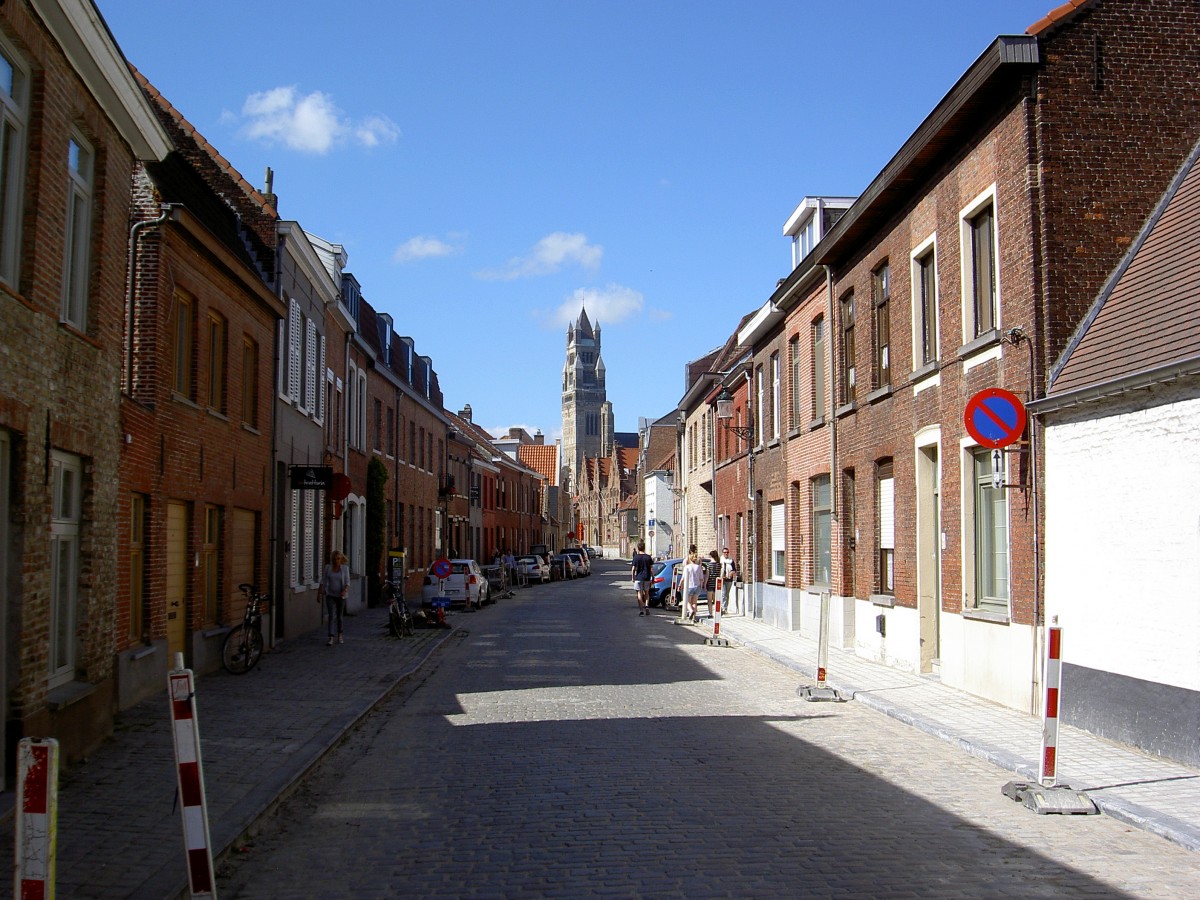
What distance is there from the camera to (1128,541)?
404 inches

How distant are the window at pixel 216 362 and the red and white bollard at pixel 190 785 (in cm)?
1117

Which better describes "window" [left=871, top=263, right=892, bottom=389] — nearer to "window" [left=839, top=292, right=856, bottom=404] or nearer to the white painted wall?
"window" [left=839, top=292, right=856, bottom=404]

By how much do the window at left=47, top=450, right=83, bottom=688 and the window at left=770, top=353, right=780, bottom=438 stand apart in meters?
17.9

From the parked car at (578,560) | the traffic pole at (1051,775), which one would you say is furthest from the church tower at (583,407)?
the traffic pole at (1051,775)

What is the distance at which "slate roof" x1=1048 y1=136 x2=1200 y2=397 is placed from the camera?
1004 cm

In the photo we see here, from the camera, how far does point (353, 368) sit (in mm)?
29078

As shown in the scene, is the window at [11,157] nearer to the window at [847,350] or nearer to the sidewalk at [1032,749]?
the sidewalk at [1032,749]

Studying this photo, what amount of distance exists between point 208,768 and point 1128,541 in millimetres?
7920

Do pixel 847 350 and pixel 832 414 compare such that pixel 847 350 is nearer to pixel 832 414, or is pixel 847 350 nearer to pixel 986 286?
pixel 832 414

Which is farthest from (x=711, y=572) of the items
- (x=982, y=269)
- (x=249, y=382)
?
(x=982, y=269)

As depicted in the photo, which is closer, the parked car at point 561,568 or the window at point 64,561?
the window at point 64,561

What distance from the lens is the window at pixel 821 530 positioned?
840 inches

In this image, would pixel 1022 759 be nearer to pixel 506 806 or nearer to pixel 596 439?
pixel 506 806

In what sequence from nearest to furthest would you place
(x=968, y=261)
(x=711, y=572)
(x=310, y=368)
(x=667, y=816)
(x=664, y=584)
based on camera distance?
1. (x=667, y=816)
2. (x=968, y=261)
3. (x=310, y=368)
4. (x=711, y=572)
5. (x=664, y=584)
